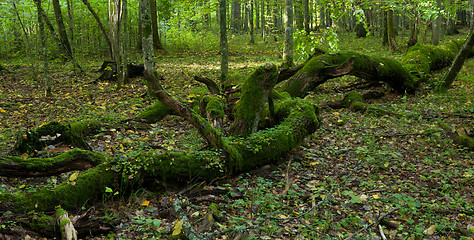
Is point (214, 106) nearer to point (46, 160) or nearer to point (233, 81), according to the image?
point (233, 81)

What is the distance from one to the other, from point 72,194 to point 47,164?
583 mm

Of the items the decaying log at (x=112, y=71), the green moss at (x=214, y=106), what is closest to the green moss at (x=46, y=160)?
the green moss at (x=214, y=106)


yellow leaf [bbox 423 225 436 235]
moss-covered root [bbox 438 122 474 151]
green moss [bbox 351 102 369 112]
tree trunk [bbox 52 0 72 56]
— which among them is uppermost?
tree trunk [bbox 52 0 72 56]

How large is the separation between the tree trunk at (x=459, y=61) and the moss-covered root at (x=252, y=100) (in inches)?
231

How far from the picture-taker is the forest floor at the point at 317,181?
375cm

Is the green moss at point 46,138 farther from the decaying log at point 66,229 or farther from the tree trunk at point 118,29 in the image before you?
the tree trunk at point 118,29

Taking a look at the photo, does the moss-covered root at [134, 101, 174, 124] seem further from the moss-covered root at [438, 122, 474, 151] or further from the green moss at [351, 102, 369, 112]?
the moss-covered root at [438, 122, 474, 151]

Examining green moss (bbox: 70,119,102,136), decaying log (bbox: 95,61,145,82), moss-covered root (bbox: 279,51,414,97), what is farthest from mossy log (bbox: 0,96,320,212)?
decaying log (bbox: 95,61,145,82)

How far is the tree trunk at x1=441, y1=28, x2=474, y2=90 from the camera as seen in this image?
26.8ft

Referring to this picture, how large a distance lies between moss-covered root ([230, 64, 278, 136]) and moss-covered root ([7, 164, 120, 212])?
2.59 meters

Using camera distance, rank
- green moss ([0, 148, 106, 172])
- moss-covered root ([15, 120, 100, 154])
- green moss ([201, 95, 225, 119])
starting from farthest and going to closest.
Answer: green moss ([201, 95, 225, 119]), moss-covered root ([15, 120, 100, 154]), green moss ([0, 148, 106, 172])

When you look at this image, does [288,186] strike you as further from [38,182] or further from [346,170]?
[38,182]

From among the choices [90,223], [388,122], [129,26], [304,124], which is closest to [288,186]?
[304,124]

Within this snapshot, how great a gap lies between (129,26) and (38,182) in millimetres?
17536
